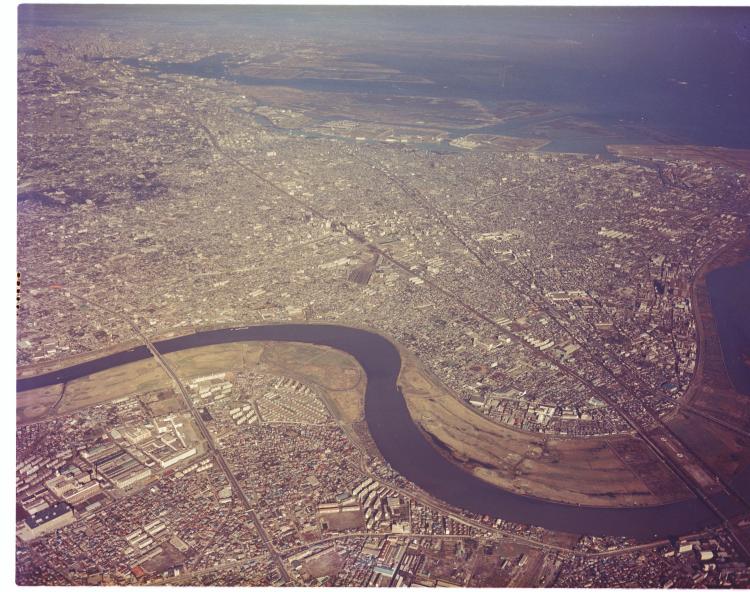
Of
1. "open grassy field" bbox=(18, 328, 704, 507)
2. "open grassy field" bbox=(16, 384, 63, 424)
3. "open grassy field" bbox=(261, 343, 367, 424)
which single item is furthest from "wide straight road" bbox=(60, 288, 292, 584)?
"open grassy field" bbox=(16, 384, 63, 424)

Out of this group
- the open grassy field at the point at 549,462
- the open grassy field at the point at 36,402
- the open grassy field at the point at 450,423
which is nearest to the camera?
the open grassy field at the point at 549,462

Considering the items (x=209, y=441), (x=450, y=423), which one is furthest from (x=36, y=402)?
(x=450, y=423)

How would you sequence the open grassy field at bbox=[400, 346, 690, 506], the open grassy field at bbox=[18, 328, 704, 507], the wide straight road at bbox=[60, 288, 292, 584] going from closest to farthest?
the wide straight road at bbox=[60, 288, 292, 584], the open grassy field at bbox=[400, 346, 690, 506], the open grassy field at bbox=[18, 328, 704, 507]

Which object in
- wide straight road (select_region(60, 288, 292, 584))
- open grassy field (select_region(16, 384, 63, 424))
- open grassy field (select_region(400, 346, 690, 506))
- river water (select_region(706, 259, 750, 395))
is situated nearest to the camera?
wide straight road (select_region(60, 288, 292, 584))

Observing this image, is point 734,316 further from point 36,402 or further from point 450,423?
point 36,402

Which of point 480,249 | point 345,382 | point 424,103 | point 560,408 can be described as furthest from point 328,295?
point 424,103

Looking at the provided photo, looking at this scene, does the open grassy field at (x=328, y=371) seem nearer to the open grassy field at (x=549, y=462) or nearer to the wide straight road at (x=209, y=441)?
the open grassy field at (x=549, y=462)

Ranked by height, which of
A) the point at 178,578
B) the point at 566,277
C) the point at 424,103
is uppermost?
the point at 424,103

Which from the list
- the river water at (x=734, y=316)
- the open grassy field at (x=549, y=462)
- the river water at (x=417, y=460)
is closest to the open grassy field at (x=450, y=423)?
the open grassy field at (x=549, y=462)

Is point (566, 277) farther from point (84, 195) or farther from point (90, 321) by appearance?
point (84, 195)

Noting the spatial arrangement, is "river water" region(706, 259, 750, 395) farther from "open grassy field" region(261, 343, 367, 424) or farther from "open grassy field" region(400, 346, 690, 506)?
"open grassy field" region(261, 343, 367, 424)

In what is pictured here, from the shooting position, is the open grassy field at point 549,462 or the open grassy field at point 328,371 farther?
the open grassy field at point 328,371
